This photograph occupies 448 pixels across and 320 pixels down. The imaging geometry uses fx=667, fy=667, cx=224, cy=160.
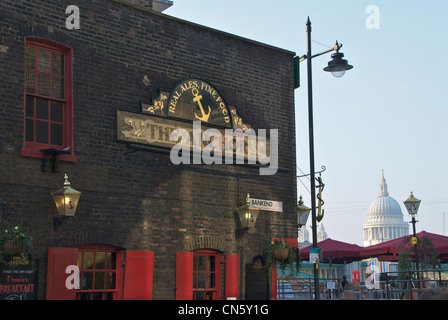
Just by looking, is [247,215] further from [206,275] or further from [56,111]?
[56,111]

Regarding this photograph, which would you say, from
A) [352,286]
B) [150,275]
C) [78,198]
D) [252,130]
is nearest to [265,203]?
[252,130]

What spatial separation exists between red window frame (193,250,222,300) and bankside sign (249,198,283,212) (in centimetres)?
171

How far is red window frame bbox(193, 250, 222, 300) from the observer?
53.5 ft

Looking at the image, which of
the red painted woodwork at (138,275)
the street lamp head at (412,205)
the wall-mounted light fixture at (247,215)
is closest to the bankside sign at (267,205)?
the wall-mounted light fixture at (247,215)

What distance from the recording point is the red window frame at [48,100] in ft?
45.1

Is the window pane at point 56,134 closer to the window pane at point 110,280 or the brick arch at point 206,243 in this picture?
the window pane at point 110,280

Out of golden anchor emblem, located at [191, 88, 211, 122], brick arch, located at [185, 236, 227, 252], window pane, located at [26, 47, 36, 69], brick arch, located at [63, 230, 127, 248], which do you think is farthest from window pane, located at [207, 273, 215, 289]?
window pane, located at [26, 47, 36, 69]

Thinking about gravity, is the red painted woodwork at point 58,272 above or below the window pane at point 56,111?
below

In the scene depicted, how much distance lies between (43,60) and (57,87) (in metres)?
0.64

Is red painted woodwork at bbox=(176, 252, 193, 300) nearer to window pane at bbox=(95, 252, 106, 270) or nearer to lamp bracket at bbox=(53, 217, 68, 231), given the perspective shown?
window pane at bbox=(95, 252, 106, 270)

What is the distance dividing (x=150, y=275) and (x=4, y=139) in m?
4.46

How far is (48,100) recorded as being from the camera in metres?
14.2

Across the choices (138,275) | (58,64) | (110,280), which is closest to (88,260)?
(110,280)
